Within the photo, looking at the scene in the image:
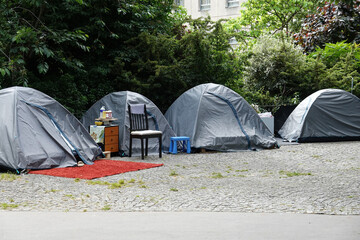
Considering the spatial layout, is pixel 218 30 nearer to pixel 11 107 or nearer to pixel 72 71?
pixel 72 71

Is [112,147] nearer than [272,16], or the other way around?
[112,147]

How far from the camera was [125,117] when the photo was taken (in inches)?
433

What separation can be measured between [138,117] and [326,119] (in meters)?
5.96

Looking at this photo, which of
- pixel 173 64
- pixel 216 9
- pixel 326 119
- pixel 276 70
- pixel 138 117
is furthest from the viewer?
pixel 216 9

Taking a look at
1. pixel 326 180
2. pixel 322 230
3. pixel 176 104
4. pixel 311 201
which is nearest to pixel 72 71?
pixel 176 104

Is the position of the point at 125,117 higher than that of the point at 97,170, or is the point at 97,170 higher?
the point at 125,117

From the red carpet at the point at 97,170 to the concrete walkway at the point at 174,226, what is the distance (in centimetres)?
277

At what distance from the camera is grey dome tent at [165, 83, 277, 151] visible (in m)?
11.8

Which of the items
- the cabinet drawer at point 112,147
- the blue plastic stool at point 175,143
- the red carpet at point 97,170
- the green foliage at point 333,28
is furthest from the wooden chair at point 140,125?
the green foliage at point 333,28

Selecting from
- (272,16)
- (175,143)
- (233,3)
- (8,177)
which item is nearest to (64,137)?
(8,177)

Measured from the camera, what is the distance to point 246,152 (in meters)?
11.6

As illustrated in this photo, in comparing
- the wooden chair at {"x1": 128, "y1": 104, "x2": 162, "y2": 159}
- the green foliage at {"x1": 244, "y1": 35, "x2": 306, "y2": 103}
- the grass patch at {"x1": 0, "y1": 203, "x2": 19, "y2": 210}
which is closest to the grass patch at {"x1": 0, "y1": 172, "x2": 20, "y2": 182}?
the grass patch at {"x1": 0, "y1": 203, "x2": 19, "y2": 210}

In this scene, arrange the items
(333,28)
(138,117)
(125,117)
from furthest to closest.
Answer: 1. (333,28)
2. (125,117)
3. (138,117)

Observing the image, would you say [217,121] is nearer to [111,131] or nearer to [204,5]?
[111,131]
